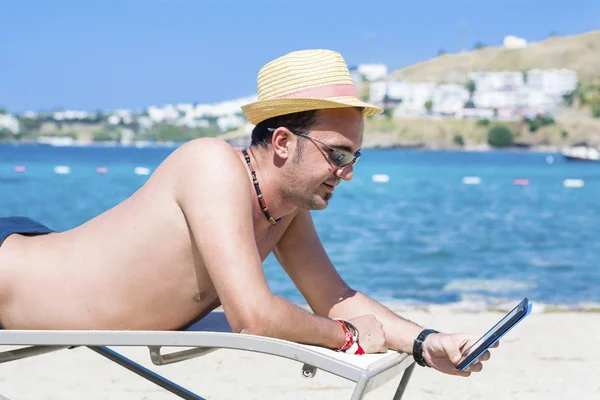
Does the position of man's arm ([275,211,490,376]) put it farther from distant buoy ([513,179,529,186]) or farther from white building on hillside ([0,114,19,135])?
white building on hillside ([0,114,19,135])

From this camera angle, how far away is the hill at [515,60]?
14400cm

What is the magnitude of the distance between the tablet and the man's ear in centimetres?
76

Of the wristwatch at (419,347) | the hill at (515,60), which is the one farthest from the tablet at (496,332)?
the hill at (515,60)

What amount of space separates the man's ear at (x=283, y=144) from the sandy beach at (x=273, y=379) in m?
1.89

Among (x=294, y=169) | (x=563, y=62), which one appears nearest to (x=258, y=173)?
(x=294, y=169)

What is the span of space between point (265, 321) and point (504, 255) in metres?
15.3

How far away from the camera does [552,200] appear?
37.5 metres

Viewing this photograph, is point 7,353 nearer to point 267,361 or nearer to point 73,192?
point 267,361

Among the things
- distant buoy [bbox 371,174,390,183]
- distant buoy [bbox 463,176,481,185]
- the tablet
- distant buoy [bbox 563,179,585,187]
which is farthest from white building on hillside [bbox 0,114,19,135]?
the tablet

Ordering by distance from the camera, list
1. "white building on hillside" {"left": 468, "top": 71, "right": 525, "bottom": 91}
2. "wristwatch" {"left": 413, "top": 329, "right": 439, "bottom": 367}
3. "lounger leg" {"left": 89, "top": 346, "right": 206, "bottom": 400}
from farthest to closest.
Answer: "white building on hillside" {"left": 468, "top": 71, "right": 525, "bottom": 91}, "lounger leg" {"left": 89, "top": 346, "right": 206, "bottom": 400}, "wristwatch" {"left": 413, "top": 329, "right": 439, "bottom": 367}

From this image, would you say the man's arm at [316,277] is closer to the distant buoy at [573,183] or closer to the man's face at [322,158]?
the man's face at [322,158]

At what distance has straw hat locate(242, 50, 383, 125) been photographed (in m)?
2.45

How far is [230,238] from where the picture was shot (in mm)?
2312

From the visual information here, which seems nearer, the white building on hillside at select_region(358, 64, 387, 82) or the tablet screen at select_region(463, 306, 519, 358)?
the tablet screen at select_region(463, 306, 519, 358)
